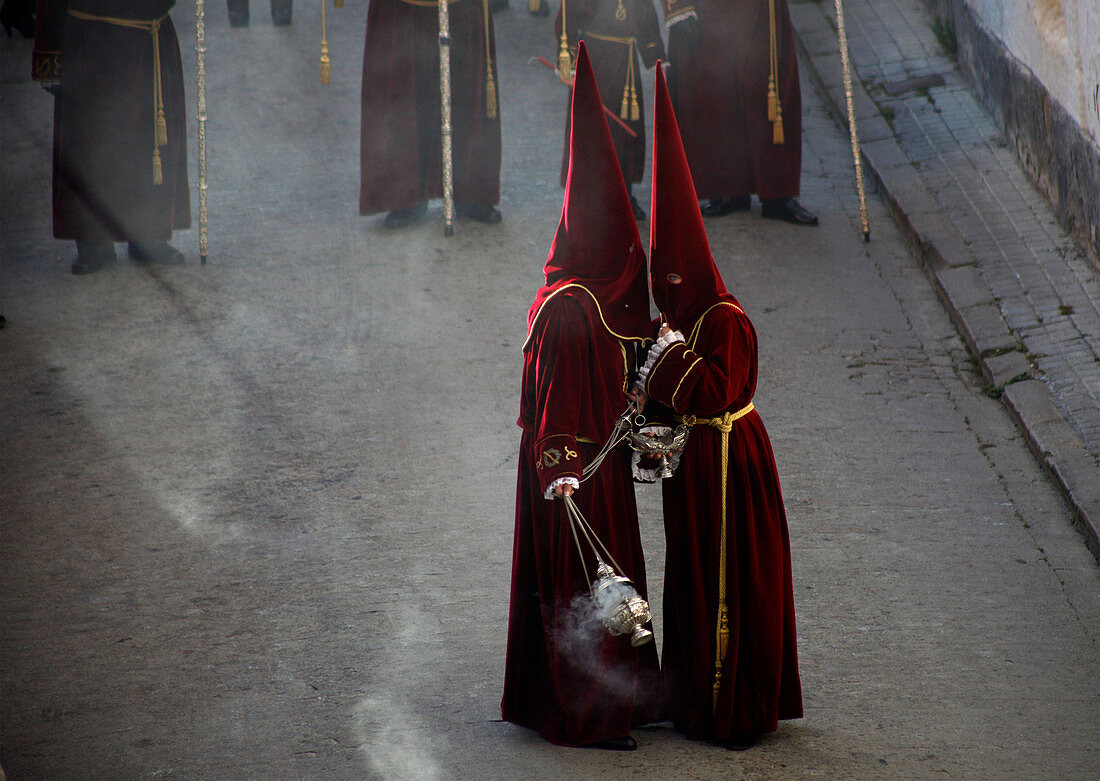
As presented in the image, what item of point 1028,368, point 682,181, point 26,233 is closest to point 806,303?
point 1028,368

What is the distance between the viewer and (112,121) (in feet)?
24.3

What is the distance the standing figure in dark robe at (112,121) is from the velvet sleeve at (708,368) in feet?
16.3

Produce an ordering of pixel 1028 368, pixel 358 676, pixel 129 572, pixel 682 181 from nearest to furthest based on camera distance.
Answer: pixel 682 181, pixel 358 676, pixel 129 572, pixel 1028 368

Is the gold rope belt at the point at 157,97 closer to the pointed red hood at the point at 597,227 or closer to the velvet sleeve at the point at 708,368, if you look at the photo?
the pointed red hood at the point at 597,227

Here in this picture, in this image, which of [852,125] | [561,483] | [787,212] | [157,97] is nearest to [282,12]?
[157,97]

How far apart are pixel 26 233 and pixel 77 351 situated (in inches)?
77.4

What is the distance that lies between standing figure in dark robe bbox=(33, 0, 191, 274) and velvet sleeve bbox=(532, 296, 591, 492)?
4713 mm

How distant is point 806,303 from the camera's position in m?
7.00

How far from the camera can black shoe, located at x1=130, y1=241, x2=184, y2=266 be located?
7695 millimetres

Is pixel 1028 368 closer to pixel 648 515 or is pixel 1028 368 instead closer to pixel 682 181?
pixel 648 515

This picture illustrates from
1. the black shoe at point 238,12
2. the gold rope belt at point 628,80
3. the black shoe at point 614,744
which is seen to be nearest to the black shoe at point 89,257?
the gold rope belt at point 628,80

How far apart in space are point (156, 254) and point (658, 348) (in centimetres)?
Answer: 508

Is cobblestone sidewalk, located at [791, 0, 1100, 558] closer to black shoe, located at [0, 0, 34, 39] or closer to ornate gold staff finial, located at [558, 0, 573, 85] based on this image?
ornate gold staff finial, located at [558, 0, 573, 85]

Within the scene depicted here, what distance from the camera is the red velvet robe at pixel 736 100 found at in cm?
778
